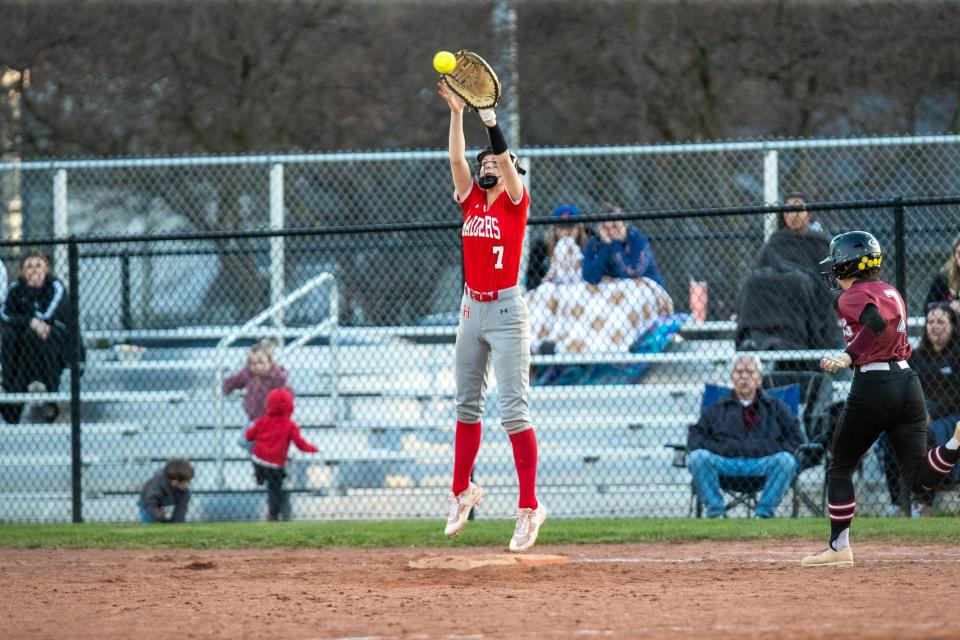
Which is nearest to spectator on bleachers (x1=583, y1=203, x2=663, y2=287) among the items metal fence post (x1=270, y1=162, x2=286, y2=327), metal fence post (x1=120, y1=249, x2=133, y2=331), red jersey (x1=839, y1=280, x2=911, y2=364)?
metal fence post (x1=270, y1=162, x2=286, y2=327)

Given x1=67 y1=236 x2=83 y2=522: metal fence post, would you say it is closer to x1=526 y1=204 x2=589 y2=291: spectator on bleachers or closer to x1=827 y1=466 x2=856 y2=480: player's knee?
x1=526 y1=204 x2=589 y2=291: spectator on bleachers

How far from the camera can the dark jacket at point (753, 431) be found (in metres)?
10.3

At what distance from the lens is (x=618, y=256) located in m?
11.6

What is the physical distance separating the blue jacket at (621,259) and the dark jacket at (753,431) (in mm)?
1639

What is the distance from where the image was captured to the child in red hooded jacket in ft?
36.5

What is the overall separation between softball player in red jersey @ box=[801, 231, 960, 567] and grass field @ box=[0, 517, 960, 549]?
1500mm

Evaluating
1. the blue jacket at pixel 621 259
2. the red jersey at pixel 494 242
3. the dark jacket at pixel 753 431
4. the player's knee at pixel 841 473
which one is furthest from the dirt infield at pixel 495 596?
the blue jacket at pixel 621 259

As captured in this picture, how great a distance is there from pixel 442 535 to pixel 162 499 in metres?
2.89

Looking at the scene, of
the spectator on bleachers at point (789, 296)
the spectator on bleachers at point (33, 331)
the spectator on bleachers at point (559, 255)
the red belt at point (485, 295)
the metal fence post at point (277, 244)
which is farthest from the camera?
the metal fence post at point (277, 244)

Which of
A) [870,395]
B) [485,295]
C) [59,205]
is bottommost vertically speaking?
[870,395]

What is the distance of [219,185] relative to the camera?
1551cm

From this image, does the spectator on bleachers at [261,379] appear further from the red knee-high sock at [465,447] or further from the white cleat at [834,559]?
the white cleat at [834,559]

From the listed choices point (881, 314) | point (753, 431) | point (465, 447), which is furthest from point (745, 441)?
point (881, 314)

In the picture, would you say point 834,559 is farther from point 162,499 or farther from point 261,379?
point 162,499
